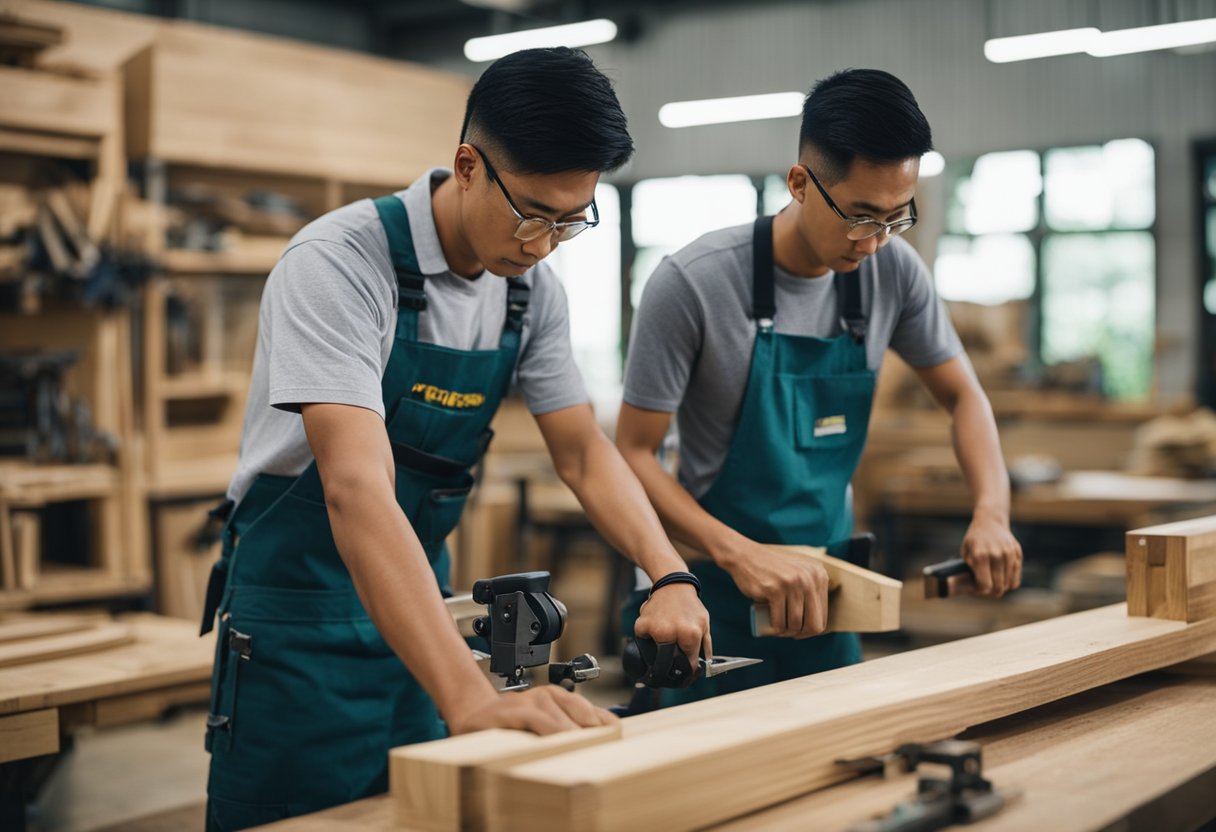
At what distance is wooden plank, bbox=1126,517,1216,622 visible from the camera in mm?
1984

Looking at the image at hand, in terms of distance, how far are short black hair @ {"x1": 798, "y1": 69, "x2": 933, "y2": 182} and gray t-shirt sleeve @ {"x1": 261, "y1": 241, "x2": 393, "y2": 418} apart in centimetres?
72

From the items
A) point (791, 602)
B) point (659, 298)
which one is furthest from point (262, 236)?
point (791, 602)

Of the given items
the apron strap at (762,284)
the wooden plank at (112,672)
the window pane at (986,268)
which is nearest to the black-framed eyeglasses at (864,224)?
the apron strap at (762,284)

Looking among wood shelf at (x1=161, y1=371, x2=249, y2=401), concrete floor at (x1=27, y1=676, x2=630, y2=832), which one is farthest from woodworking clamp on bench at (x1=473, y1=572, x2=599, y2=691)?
wood shelf at (x1=161, y1=371, x2=249, y2=401)

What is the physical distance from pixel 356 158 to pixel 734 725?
5.45 meters

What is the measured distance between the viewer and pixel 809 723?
4.46ft

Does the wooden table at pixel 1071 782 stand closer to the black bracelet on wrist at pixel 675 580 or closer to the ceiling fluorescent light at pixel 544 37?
the black bracelet on wrist at pixel 675 580

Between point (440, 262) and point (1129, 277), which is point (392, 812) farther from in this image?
point (1129, 277)

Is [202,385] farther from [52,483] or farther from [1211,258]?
[1211,258]

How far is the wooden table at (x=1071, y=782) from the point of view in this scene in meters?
1.28

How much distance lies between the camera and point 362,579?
145 centimetres

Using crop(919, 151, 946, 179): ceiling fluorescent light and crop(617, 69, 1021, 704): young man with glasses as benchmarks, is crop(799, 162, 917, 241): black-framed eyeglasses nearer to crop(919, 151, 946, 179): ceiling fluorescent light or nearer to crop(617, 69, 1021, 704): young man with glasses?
crop(617, 69, 1021, 704): young man with glasses

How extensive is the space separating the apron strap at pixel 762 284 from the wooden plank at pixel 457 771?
1.00 m

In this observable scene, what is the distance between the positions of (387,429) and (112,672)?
0.99m
